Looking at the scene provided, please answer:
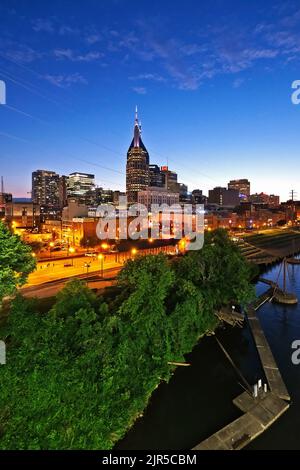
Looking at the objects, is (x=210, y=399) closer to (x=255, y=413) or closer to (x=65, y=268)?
(x=255, y=413)

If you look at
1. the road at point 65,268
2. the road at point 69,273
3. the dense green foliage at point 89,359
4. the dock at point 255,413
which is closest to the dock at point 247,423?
the dock at point 255,413

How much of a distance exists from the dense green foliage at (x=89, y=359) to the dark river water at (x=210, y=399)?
127 centimetres

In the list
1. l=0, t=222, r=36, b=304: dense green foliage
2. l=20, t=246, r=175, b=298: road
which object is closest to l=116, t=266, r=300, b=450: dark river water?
l=0, t=222, r=36, b=304: dense green foliage

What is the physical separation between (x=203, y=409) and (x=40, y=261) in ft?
121

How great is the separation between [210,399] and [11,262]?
15388mm

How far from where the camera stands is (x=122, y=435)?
14844mm

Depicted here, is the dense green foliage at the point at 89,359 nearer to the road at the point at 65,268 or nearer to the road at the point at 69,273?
the road at the point at 69,273

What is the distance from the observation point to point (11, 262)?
15.3 meters

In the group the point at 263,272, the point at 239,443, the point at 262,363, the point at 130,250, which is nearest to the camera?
the point at 239,443

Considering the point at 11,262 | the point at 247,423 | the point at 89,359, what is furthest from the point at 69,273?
the point at 247,423

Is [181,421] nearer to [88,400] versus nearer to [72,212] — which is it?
[88,400]

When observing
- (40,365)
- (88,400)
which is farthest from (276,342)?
(40,365)

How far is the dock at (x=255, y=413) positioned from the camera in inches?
550

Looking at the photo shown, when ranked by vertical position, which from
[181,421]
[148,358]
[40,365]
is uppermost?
[40,365]
